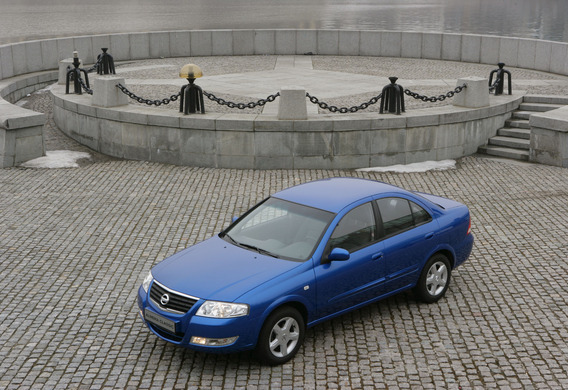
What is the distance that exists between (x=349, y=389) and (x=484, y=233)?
16.1ft

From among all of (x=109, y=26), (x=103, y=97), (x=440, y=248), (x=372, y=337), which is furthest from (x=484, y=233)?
(x=109, y=26)

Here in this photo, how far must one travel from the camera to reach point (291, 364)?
727cm

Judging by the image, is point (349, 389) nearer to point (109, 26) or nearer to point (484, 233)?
point (484, 233)

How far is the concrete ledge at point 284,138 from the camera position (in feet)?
47.4

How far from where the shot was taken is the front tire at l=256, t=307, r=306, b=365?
7.02 metres

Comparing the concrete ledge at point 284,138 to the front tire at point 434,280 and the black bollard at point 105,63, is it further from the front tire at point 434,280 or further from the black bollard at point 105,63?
the front tire at point 434,280

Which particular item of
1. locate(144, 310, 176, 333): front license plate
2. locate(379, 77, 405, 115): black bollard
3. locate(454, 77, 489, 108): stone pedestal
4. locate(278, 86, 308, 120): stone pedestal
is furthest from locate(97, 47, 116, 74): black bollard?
locate(144, 310, 176, 333): front license plate

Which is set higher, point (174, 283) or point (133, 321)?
point (174, 283)

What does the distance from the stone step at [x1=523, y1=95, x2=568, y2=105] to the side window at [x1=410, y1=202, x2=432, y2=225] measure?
1009cm

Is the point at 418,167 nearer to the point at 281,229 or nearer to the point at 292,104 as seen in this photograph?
the point at 292,104

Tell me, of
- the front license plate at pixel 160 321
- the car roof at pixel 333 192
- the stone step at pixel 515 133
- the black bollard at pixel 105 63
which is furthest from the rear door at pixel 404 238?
the black bollard at pixel 105 63

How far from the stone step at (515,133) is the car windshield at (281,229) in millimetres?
9515

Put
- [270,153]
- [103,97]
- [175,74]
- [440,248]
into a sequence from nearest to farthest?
1. [440,248]
2. [270,153]
3. [103,97]
4. [175,74]

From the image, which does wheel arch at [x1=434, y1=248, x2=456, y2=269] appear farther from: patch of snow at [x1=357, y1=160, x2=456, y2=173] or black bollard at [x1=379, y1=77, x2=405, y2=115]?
black bollard at [x1=379, y1=77, x2=405, y2=115]
